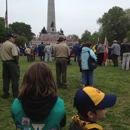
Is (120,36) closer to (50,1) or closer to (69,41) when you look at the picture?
(69,41)

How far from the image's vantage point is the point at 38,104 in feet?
7.53

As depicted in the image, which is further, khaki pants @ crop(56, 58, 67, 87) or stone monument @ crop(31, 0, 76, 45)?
stone monument @ crop(31, 0, 76, 45)

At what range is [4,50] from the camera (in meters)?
6.62

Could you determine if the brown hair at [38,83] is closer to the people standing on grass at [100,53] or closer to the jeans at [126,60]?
the jeans at [126,60]

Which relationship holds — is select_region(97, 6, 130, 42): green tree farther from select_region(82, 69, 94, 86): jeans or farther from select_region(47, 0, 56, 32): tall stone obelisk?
select_region(82, 69, 94, 86): jeans

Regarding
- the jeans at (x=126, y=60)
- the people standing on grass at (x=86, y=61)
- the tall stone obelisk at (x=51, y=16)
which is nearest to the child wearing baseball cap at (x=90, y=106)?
the people standing on grass at (x=86, y=61)

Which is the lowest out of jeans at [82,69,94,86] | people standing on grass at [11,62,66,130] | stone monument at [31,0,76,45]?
jeans at [82,69,94,86]

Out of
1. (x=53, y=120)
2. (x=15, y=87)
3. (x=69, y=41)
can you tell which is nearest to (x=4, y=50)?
(x=15, y=87)

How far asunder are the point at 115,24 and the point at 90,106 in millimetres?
67673

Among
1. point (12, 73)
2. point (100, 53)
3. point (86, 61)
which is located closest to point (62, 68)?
point (86, 61)

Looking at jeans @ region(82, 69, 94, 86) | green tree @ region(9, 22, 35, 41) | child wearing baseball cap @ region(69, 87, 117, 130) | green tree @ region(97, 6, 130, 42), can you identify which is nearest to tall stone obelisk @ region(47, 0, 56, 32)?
green tree @ region(97, 6, 130, 42)

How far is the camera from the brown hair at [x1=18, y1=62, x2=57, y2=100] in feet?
7.77

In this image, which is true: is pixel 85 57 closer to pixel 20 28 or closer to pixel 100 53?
pixel 100 53

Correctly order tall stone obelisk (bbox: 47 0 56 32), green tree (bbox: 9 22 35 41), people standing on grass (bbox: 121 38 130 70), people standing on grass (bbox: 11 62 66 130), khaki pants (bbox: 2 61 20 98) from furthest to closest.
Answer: green tree (bbox: 9 22 35 41)
tall stone obelisk (bbox: 47 0 56 32)
people standing on grass (bbox: 121 38 130 70)
khaki pants (bbox: 2 61 20 98)
people standing on grass (bbox: 11 62 66 130)
